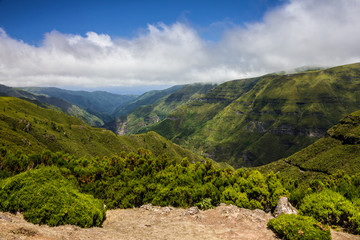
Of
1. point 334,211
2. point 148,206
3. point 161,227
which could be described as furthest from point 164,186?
point 334,211

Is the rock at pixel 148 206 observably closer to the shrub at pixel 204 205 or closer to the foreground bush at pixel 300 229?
the shrub at pixel 204 205

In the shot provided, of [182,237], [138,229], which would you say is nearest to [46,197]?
[138,229]

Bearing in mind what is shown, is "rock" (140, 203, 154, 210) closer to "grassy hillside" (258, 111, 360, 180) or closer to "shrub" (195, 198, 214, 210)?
"shrub" (195, 198, 214, 210)

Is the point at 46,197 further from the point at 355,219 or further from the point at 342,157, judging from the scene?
the point at 342,157

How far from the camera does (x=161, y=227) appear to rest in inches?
883

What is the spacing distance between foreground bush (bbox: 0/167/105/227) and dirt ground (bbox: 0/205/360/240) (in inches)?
34.8

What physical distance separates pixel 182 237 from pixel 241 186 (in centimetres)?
2034

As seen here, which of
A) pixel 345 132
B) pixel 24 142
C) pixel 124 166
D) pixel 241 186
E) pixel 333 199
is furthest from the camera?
pixel 345 132

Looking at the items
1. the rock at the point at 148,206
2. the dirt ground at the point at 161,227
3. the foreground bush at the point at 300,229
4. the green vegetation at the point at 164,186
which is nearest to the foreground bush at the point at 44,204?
the dirt ground at the point at 161,227

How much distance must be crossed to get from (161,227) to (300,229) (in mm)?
14289

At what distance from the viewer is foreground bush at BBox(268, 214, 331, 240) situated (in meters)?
17.6

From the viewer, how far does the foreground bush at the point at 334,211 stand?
861 inches

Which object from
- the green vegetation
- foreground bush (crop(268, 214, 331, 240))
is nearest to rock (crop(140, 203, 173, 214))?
the green vegetation

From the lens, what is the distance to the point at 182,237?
19281 mm
